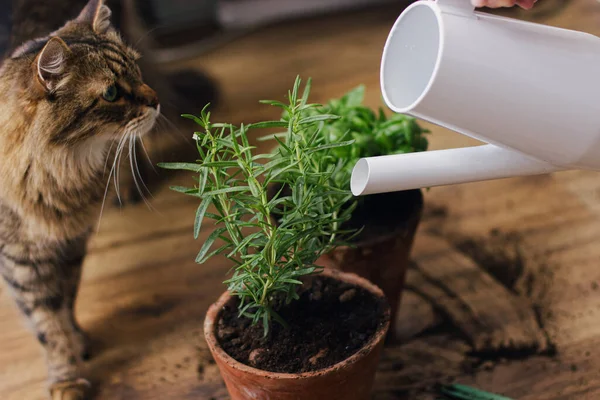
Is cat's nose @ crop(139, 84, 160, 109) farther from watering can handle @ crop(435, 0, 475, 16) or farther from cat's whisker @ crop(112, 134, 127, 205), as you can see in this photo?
watering can handle @ crop(435, 0, 475, 16)

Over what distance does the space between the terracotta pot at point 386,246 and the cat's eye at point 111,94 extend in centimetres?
40

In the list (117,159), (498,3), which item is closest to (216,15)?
(117,159)

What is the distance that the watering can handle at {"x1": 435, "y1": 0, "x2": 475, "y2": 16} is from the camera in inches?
24.9

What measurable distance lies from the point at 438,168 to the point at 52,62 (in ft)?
1.68

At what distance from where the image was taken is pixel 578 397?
0.92m

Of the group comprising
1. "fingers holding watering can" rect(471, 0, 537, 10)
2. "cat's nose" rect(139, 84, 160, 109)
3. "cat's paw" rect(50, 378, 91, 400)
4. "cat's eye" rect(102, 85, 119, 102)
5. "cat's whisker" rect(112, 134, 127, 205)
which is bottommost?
"cat's paw" rect(50, 378, 91, 400)

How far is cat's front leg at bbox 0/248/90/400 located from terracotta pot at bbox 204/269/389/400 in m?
0.34

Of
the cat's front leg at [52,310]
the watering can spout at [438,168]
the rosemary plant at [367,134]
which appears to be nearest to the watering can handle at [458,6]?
the watering can spout at [438,168]

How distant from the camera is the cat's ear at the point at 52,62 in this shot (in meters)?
0.78

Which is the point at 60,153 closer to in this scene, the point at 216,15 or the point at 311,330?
the point at 311,330

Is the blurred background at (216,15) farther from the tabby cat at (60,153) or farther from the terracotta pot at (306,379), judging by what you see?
the terracotta pot at (306,379)

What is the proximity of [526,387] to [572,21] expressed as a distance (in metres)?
1.32

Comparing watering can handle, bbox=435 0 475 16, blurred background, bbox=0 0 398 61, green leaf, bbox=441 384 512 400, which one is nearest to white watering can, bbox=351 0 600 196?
watering can handle, bbox=435 0 475 16

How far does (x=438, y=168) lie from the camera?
2.31 ft
